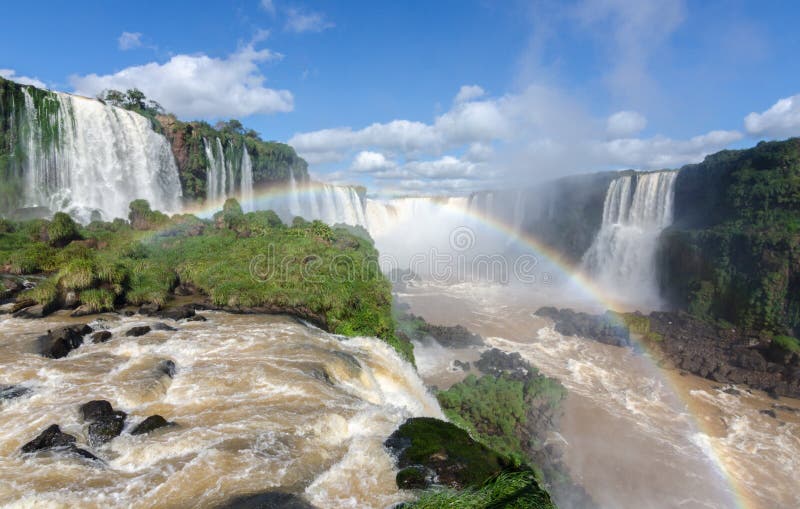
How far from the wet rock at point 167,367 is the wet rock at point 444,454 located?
489 centimetres

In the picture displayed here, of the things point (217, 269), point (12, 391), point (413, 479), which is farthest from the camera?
point (217, 269)

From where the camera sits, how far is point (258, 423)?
6922 mm

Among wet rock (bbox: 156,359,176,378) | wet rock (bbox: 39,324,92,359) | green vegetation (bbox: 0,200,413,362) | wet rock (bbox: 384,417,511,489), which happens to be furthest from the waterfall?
wet rock (bbox: 384,417,511,489)

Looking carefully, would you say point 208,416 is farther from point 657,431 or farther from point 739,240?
point 739,240

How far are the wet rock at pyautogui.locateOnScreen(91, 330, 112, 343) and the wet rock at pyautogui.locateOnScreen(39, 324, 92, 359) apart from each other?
0.25 metres

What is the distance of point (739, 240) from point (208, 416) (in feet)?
106

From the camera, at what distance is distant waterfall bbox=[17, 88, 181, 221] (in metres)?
24.6

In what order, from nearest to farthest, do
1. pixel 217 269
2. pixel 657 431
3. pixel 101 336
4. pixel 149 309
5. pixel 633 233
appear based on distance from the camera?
1. pixel 101 336
2. pixel 149 309
3. pixel 657 431
4. pixel 217 269
5. pixel 633 233

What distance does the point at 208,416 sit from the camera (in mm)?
7055

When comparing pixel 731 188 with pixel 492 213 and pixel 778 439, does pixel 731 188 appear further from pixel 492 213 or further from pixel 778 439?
pixel 492 213

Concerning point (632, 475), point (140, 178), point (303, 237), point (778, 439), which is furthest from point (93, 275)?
point (778, 439)

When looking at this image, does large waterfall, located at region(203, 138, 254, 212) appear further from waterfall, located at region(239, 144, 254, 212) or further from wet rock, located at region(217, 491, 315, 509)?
wet rock, located at region(217, 491, 315, 509)

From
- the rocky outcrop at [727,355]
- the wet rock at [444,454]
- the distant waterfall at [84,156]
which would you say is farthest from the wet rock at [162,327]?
the rocky outcrop at [727,355]

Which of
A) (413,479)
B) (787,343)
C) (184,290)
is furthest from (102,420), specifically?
(787,343)
